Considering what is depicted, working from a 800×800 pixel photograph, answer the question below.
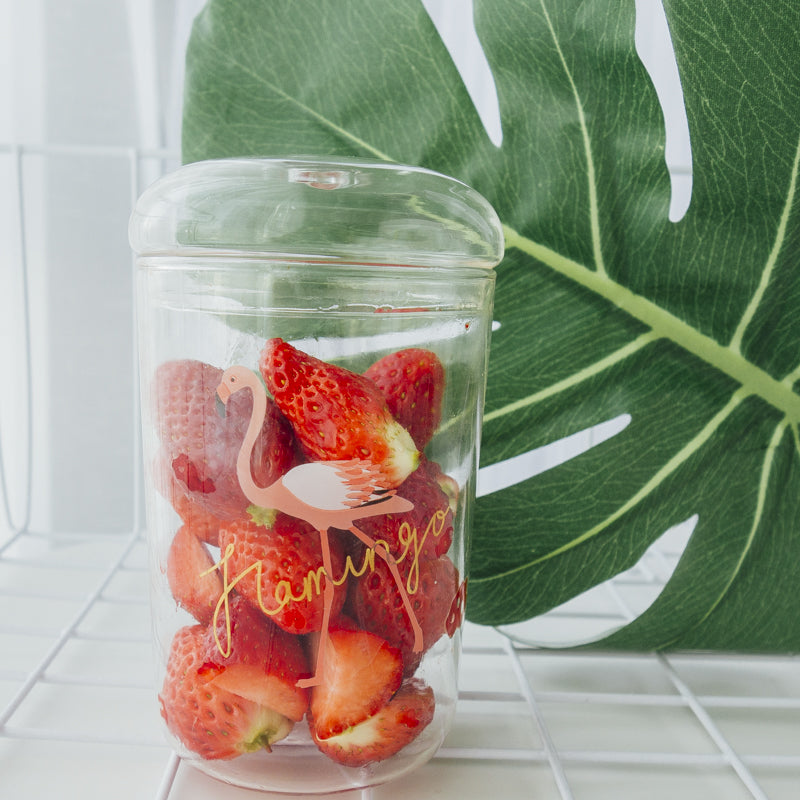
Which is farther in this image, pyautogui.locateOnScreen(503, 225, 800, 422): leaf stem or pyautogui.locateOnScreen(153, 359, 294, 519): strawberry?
pyautogui.locateOnScreen(503, 225, 800, 422): leaf stem

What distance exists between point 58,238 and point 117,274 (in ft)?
0.24

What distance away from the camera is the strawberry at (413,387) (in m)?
0.42

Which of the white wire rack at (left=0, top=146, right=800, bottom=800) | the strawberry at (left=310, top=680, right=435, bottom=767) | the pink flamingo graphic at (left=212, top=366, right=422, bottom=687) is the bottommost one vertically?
the white wire rack at (left=0, top=146, right=800, bottom=800)

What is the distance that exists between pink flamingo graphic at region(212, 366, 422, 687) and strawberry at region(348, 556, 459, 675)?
2 cm

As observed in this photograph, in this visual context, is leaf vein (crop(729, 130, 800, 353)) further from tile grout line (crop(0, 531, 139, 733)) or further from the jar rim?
tile grout line (crop(0, 531, 139, 733))

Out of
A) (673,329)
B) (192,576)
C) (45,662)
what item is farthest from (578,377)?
(45,662)

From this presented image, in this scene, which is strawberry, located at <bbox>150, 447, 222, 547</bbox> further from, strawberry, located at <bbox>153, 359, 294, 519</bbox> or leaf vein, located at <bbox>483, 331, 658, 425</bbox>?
leaf vein, located at <bbox>483, 331, 658, 425</bbox>

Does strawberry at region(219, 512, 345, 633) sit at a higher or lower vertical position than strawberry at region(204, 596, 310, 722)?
higher

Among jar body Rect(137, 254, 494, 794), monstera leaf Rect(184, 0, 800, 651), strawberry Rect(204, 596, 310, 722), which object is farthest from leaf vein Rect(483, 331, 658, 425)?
strawberry Rect(204, 596, 310, 722)

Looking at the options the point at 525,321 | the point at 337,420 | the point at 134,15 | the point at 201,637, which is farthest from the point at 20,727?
the point at 134,15

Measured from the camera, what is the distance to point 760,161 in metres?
0.55

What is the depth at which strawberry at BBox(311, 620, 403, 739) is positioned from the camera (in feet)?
1.33

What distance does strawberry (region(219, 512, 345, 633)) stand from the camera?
0.40m

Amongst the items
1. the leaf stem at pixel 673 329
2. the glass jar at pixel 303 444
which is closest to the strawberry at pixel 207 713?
the glass jar at pixel 303 444
